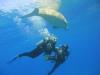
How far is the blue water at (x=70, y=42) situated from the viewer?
337 cm

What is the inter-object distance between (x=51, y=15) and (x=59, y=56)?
2.17 ft

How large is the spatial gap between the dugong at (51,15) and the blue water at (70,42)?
105mm

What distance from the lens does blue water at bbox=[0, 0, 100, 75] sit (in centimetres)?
337

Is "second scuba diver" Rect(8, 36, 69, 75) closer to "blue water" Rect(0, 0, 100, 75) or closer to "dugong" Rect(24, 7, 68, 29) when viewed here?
"blue water" Rect(0, 0, 100, 75)

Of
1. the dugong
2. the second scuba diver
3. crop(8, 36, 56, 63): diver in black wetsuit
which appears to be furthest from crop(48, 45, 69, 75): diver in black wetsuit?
the dugong

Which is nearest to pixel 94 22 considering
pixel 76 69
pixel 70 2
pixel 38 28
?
pixel 70 2

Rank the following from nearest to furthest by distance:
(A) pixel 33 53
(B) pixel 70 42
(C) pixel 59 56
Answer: (A) pixel 33 53
(C) pixel 59 56
(B) pixel 70 42

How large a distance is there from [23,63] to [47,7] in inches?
37.6

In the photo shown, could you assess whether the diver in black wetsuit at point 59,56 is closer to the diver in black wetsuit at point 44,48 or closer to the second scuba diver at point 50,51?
the second scuba diver at point 50,51

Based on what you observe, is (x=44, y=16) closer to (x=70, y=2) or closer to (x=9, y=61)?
(x=70, y=2)

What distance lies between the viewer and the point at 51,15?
140 inches

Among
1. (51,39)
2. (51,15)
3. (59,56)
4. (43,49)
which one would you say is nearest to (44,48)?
(43,49)

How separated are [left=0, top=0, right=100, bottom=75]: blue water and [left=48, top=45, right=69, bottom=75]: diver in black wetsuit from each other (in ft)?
0.22

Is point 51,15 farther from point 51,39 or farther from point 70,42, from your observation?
point 70,42
